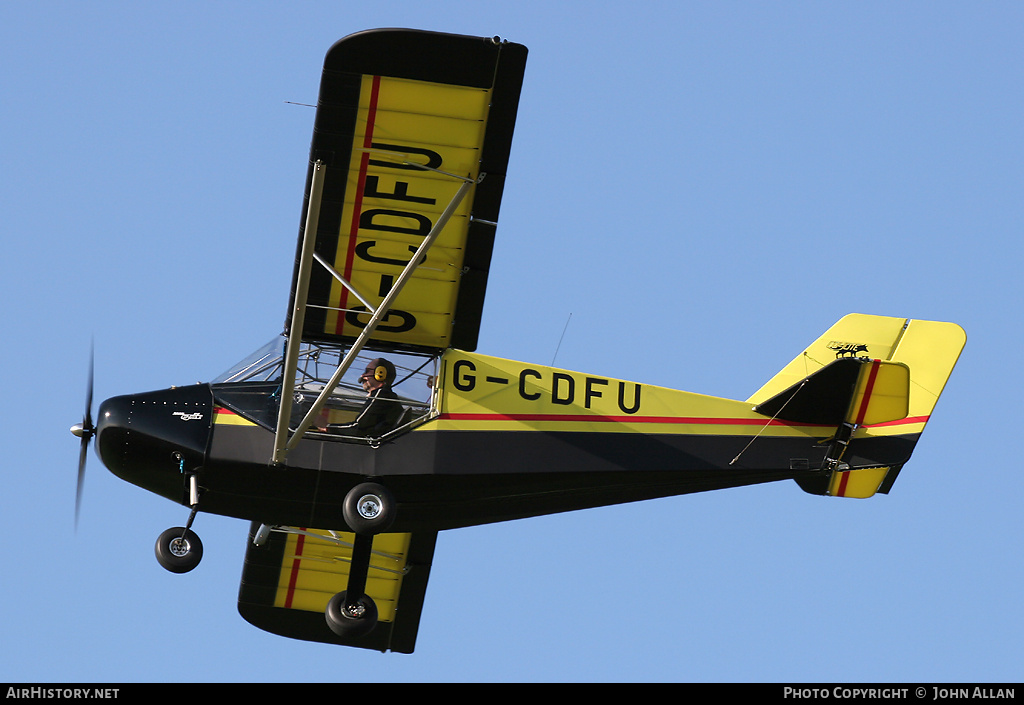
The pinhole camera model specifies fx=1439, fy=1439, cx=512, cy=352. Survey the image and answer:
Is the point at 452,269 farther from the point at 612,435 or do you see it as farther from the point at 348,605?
the point at 348,605

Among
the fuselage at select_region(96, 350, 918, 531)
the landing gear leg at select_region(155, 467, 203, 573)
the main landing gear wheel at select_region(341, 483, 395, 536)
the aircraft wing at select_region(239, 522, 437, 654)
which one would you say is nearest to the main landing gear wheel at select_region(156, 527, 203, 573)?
the landing gear leg at select_region(155, 467, 203, 573)

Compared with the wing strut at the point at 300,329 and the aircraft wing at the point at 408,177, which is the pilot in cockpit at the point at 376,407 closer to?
the wing strut at the point at 300,329

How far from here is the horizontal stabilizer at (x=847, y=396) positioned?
40.7 feet

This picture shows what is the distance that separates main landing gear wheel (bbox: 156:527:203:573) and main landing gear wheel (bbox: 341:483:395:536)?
1.23 metres

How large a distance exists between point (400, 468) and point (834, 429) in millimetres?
3948

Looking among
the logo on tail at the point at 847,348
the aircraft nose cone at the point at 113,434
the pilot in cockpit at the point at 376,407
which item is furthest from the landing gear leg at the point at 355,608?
the logo on tail at the point at 847,348

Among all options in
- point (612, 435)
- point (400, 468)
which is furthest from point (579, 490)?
point (400, 468)

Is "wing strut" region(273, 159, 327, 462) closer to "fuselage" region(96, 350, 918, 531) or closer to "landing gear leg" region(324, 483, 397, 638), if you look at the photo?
"fuselage" region(96, 350, 918, 531)

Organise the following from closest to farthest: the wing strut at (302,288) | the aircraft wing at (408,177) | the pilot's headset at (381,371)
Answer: the aircraft wing at (408,177) < the wing strut at (302,288) < the pilot's headset at (381,371)

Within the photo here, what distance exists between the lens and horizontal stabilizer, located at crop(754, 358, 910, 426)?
40.7 feet

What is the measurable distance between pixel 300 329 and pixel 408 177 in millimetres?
1527

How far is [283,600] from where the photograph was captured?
14.4 m

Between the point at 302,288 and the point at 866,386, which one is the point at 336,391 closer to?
the point at 302,288

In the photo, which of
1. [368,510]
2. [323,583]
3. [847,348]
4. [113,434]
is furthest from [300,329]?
[847,348]
